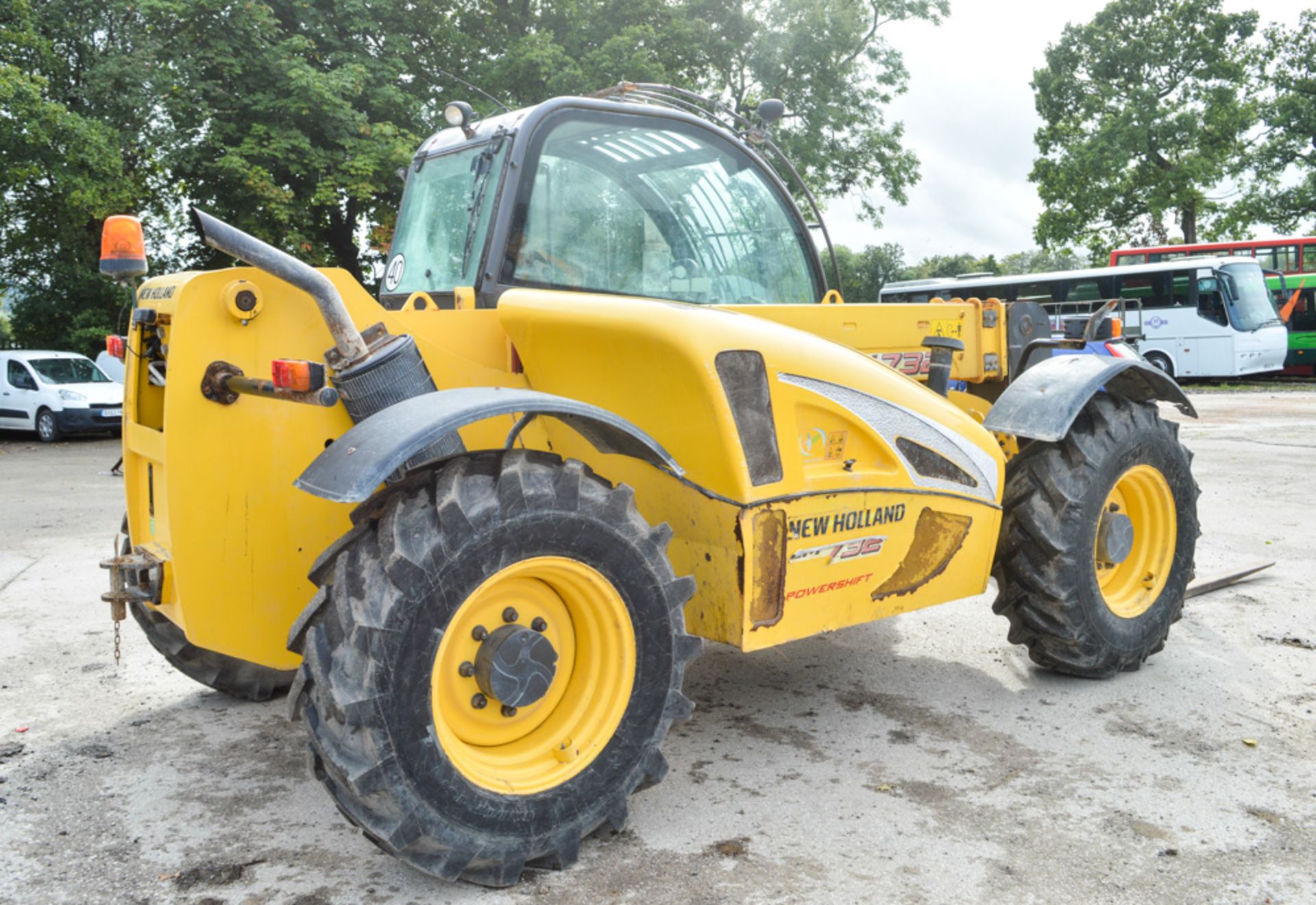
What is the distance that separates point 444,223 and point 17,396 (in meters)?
18.1

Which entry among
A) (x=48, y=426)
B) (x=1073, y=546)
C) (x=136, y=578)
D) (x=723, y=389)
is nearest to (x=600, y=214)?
(x=723, y=389)

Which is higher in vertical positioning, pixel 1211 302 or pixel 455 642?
pixel 1211 302

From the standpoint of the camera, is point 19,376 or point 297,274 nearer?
point 297,274

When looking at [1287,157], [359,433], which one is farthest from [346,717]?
[1287,157]

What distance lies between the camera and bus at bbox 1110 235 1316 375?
28.8 m

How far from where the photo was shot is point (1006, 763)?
12.7ft

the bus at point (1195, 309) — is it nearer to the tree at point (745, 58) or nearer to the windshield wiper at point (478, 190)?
the tree at point (745, 58)

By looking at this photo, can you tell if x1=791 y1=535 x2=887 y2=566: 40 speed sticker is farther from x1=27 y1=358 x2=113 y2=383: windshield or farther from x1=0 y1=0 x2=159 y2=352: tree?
x1=27 y1=358 x2=113 y2=383: windshield

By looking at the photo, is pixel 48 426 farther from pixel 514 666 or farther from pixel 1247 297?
pixel 1247 297

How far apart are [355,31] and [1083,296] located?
18.5m

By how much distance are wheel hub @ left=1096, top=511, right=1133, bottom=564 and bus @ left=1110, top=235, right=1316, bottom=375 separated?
85.9 feet

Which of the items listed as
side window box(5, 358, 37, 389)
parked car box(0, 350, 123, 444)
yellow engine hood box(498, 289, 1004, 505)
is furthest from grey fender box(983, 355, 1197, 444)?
side window box(5, 358, 37, 389)

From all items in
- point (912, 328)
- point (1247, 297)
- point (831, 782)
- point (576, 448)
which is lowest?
point (831, 782)

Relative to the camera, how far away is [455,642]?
305cm
